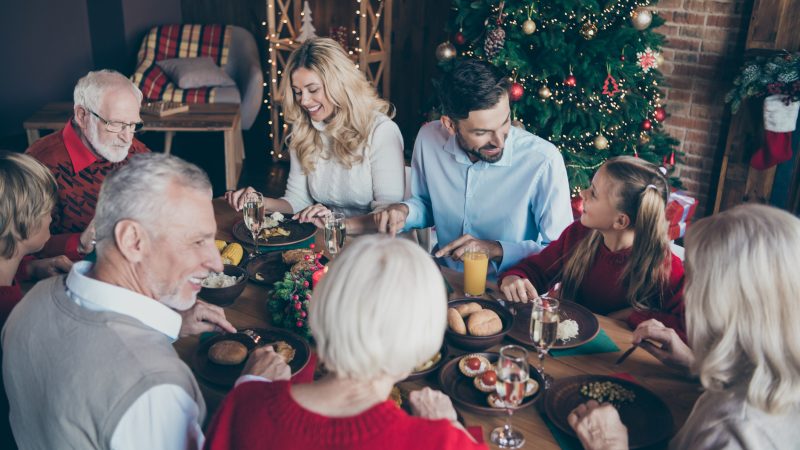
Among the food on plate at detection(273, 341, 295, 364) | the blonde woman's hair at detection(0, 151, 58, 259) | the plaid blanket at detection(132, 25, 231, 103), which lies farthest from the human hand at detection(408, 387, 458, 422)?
the plaid blanket at detection(132, 25, 231, 103)

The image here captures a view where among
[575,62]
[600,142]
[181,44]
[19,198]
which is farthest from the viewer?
[181,44]

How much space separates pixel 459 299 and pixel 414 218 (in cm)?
88

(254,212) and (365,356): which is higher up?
(365,356)

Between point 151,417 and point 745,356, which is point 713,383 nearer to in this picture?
point 745,356

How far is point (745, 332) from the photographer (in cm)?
125

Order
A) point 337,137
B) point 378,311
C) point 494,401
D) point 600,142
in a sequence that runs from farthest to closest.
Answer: point 600,142
point 337,137
point 494,401
point 378,311

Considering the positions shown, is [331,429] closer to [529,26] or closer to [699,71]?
[529,26]

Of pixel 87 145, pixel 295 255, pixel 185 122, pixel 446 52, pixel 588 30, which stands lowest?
pixel 185 122

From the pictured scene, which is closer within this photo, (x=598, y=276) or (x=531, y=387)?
(x=531, y=387)

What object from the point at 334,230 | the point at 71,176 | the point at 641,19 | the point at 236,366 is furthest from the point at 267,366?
the point at 641,19

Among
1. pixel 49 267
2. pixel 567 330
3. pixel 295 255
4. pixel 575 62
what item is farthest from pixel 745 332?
pixel 575 62

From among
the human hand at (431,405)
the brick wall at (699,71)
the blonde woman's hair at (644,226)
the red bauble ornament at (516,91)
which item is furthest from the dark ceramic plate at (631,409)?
the brick wall at (699,71)

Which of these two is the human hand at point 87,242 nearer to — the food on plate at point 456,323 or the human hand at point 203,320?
the human hand at point 203,320

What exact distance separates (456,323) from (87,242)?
1267 mm
